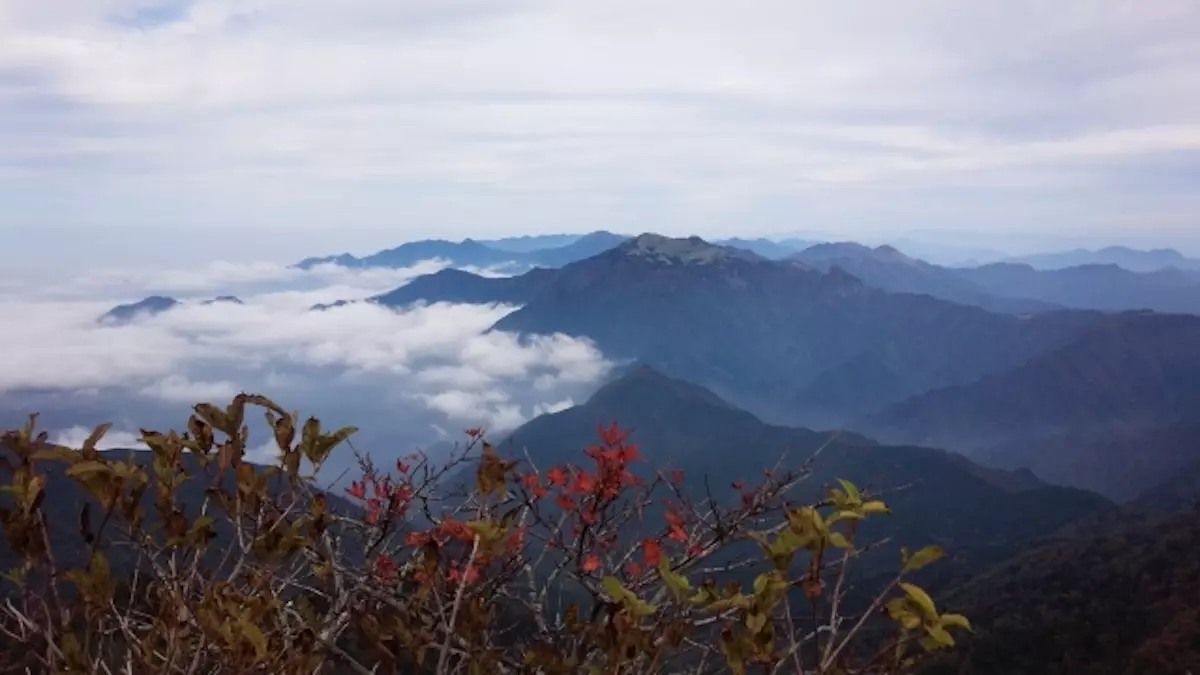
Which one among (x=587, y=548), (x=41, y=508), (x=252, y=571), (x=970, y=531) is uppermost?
(x=41, y=508)

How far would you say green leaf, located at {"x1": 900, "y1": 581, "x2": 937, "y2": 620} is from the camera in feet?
9.20

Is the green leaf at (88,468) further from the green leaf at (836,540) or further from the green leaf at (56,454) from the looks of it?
the green leaf at (836,540)

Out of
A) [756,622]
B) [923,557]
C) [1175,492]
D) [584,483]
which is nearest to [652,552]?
[584,483]

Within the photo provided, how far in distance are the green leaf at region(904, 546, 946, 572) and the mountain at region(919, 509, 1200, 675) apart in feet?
149

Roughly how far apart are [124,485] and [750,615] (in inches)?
88.6

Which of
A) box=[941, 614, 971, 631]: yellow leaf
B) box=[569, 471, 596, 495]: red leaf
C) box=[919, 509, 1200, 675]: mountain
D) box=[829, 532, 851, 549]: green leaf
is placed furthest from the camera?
box=[919, 509, 1200, 675]: mountain

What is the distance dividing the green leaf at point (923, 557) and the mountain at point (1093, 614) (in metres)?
45.5

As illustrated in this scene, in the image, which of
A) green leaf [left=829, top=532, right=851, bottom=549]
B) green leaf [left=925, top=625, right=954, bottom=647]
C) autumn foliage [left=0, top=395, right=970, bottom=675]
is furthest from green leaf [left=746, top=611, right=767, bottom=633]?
green leaf [left=925, top=625, right=954, bottom=647]

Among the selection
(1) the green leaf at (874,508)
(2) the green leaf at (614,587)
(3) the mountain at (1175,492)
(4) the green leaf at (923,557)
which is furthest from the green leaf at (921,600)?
(3) the mountain at (1175,492)

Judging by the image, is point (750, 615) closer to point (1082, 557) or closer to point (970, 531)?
point (1082, 557)

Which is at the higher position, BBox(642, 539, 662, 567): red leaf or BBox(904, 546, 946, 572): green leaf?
BBox(904, 546, 946, 572): green leaf

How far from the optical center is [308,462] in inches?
144

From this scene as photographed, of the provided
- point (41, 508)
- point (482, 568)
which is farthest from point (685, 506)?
point (41, 508)

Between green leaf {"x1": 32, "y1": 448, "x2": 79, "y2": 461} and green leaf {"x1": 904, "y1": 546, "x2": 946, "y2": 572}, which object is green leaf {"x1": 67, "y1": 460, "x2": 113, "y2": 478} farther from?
green leaf {"x1": 904, "y1": 546, "x2": 946, "y2": 572}
